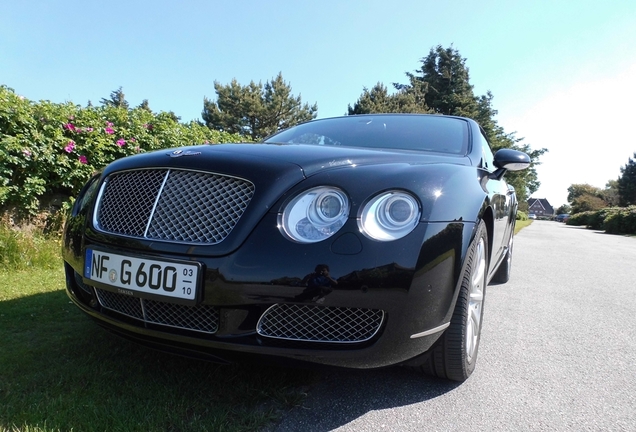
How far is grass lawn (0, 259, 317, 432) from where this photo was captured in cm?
154

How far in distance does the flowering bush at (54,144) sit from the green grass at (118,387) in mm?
2171

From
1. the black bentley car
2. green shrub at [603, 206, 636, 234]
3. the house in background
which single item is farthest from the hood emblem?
the house in background

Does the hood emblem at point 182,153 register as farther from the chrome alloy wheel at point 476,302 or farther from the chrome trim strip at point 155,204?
the chrome alloy wheel at point 476,302

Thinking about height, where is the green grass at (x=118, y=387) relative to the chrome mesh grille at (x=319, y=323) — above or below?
below

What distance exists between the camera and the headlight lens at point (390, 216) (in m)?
1.45

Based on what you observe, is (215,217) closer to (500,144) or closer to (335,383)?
(335,383)

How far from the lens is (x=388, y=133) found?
2801 millimetres

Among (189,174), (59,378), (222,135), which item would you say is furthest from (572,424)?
(222,135)

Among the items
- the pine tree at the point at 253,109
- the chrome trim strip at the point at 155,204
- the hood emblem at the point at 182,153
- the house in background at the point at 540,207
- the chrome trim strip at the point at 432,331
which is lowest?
the house in background at the point at 540,207

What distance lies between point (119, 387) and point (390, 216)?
130 centimetres

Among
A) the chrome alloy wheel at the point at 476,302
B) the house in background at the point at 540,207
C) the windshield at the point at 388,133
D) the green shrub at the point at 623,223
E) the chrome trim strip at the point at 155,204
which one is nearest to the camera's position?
the chrome trim strip at the point at 155,204

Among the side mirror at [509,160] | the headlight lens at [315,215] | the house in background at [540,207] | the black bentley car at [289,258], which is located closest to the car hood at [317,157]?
the black bentley car at [289,258]

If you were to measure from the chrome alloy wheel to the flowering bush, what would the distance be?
4.19 metres

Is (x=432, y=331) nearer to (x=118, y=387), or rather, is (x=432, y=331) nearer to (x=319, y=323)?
(x=319, y=323)
